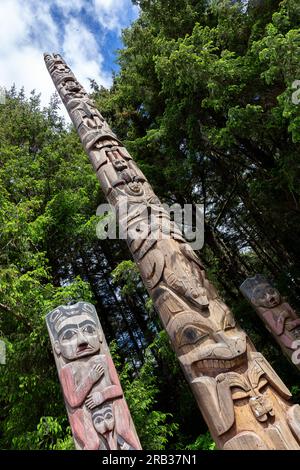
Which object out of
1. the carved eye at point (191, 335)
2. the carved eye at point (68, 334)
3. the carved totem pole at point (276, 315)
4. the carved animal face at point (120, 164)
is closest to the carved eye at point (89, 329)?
the carved eye at point (68, 334)

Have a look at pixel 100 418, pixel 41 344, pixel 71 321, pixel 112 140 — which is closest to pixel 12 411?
pixel 41 344

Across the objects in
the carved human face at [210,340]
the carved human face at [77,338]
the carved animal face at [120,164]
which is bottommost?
the carved human face at [210,340]

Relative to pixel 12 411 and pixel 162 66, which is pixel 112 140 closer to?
pixel 162 66

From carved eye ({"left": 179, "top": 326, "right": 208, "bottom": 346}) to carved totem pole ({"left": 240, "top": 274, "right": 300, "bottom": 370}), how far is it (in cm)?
157

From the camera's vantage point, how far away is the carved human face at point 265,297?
4.98m

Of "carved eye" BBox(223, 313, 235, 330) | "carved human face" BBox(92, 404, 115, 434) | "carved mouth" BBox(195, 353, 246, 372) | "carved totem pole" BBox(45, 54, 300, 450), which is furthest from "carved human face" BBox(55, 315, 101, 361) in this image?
"carved eye" BBox(223, 313, 235, 330)

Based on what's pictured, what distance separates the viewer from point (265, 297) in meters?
5.06

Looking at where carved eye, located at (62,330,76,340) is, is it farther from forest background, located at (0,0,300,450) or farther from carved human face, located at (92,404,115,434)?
forest background, located at (0,0,300,450)

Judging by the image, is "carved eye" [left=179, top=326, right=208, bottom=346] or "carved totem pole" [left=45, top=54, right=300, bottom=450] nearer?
"carved totem pole" [left=45, top=54, right=300, bottom=450]

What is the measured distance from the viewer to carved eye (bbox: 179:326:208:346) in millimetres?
3414

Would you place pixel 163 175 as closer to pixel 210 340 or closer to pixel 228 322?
pixel 228 322

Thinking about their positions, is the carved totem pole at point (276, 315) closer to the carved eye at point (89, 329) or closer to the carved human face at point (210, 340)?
the carved human face at point (210, 340)

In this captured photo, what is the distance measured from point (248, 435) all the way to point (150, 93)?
861cm

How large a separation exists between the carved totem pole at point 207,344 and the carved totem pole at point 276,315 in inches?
51.6
